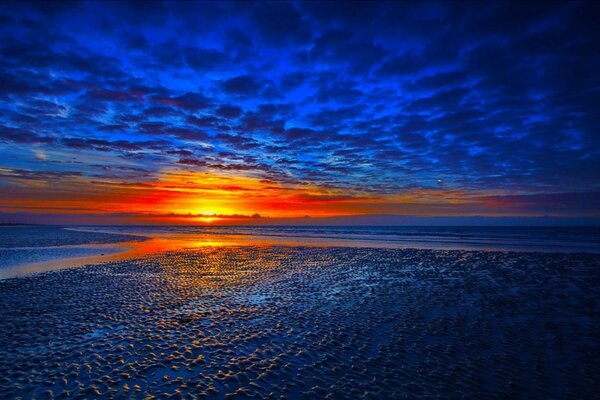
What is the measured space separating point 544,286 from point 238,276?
22.9 metres

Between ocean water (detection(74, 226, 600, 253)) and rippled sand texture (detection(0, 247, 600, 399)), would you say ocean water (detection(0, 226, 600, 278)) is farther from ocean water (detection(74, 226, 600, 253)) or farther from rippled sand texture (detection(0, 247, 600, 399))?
rippled sand texture (detection(0, 247, 600, 399))

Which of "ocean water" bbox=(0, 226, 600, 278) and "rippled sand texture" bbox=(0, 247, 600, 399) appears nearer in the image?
"rippled sand texture" bbox=(0, 247, 600, 399)

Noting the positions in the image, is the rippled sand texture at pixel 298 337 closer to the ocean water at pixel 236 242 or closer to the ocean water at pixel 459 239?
the ocean water at pixel 236 242

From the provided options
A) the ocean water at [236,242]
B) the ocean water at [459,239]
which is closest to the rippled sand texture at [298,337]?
the ocean water at [236,242]

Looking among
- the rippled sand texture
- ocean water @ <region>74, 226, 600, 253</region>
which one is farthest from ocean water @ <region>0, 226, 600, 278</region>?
the rippled sand texture

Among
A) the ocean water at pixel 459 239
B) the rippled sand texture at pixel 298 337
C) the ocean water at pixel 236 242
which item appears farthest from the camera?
the ocean water at pixel 459 239

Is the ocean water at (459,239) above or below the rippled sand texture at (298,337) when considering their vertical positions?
above

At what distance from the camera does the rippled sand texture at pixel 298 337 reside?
9.32 meters

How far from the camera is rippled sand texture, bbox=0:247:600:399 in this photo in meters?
9.32

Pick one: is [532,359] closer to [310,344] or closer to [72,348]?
[310,344]

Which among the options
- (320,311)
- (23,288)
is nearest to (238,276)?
(320,311)

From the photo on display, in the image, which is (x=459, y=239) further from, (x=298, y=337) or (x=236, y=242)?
(x=298, y=337)

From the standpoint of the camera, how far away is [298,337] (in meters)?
13.3

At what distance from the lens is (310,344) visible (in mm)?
12547
